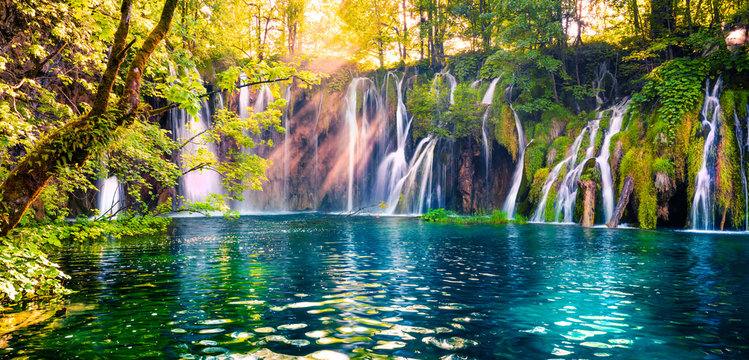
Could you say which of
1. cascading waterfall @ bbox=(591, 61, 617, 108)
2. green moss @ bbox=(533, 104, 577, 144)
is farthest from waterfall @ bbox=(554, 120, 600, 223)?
cascading waterfall @ bbox=(591, 61, 617, 108)

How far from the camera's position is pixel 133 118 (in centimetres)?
537

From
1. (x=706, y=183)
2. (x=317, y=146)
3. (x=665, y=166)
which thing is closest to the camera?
(x=706, y=183)

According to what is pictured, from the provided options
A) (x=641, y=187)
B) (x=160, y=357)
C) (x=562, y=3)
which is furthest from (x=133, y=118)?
(x=562, y=3)

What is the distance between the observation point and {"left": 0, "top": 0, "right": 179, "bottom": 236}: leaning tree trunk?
498cm

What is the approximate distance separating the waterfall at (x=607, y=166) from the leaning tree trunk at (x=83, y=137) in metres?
22.8

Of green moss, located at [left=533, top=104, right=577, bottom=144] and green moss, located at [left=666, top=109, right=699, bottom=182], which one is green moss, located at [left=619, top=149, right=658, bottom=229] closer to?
green moss, located at [left=666, top=109, right=699, bottom=182]

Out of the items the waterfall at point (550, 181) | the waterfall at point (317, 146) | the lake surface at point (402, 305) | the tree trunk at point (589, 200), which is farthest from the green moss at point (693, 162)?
the waterfall at point (317, 146)

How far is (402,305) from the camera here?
250 inches

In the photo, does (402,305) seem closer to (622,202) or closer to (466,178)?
(622,202)

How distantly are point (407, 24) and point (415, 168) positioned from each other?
2043 cm

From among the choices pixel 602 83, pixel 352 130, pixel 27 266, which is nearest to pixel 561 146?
pixel 602 83

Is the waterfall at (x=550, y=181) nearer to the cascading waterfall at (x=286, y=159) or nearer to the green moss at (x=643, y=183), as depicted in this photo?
the green moss at (x=643, y=183)

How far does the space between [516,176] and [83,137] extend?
28.1 m

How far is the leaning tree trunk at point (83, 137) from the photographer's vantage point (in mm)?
4984
